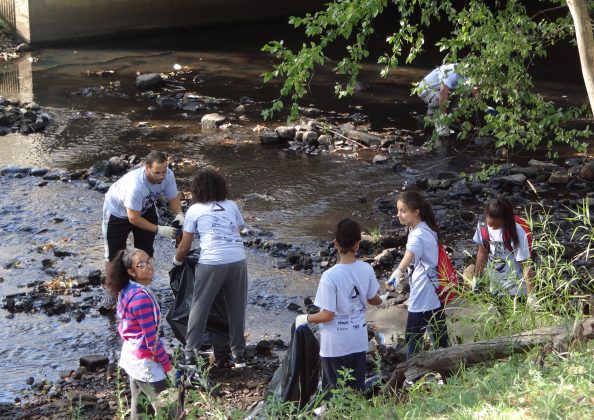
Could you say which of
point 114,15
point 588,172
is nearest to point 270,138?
point 588,172

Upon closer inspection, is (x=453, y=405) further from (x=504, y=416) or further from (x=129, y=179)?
(x=129, y=179)

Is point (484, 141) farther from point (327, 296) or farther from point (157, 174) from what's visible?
point (327, 296)

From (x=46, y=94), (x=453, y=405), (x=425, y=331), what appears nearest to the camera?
(x=453, y=405)

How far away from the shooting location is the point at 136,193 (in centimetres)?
818

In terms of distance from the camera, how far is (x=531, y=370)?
541cm

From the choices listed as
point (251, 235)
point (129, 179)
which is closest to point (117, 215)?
point (129, 179)

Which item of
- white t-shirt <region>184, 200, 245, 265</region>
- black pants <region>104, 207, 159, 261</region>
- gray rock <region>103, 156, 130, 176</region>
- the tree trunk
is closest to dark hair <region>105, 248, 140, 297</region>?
white t-shirt <region>184, 200, 245, 265</region>

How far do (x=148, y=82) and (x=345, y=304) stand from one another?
13.7 meters

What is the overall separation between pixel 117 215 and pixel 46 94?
11.0 meters

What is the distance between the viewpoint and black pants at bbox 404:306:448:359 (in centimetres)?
679

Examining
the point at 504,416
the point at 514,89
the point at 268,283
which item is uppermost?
the point at 514,89

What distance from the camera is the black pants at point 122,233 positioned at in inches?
337

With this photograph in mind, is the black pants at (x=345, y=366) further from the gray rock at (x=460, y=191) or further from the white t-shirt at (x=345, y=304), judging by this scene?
the gray rock at (x=460, y=191)

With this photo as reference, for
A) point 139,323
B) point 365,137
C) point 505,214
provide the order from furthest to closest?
point 365,137 < point 505,214 < point 139,323
